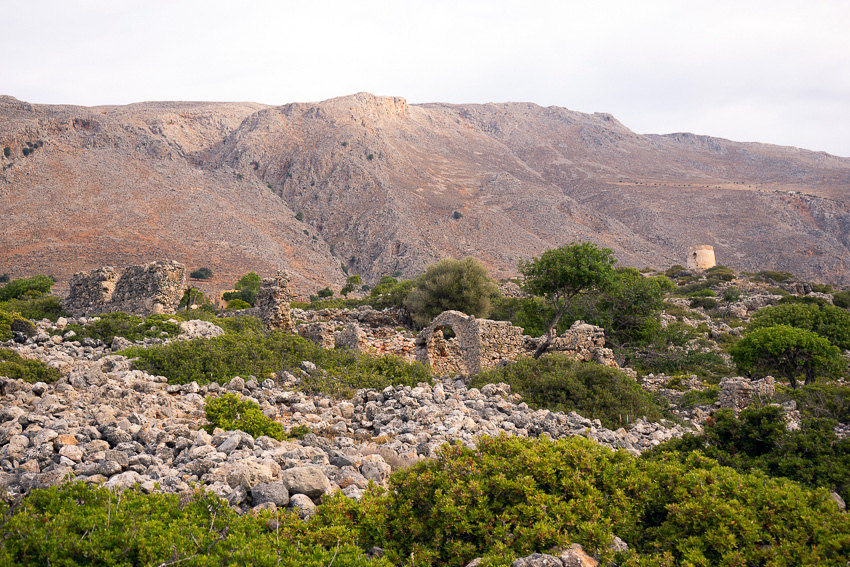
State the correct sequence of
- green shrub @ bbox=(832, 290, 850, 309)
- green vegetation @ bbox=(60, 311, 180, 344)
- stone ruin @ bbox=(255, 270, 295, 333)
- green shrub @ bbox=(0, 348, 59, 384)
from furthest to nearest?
green shrub @ bbox=(832, 290, 850, 309)
stone ruin @ bbox=(255, 270, 295, 333)
green vegetation @ bbox=(60, 311, 180, 344)
green shrub @ bbox=(0, 348, 59, 384)

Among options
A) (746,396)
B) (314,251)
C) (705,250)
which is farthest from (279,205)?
(746,396)

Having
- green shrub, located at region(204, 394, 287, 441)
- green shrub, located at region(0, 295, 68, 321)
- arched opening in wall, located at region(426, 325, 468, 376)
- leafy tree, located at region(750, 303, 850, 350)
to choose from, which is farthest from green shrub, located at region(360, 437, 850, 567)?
leafy tree, located at region(750, 303, 850, 350)

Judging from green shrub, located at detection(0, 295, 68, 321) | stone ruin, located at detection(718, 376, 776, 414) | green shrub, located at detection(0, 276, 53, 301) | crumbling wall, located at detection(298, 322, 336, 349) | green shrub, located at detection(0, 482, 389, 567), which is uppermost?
green shrub, located at detection(0, 482, 389, 567)

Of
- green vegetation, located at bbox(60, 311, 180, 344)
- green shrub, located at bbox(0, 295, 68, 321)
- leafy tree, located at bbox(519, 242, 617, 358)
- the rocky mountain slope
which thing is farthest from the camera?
the rocky mountain slope

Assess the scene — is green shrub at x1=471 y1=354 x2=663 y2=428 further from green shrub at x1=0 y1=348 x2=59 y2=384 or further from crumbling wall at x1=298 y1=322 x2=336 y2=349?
green shrub at x1=0 y1=348 x2=59 y2=384

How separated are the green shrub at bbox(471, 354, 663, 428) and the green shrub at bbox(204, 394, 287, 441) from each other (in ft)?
17.8

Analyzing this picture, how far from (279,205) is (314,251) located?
14.0 metres

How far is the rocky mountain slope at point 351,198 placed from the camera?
61094 millimetres

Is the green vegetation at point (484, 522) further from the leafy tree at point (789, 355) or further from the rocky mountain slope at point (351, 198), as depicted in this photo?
the rocky mountain slope at point (351, 198)

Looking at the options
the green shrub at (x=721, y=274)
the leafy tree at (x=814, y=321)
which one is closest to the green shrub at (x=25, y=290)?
the leafy tree at (x=814, y=321)

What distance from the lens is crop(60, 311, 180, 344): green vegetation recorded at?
46.0ft

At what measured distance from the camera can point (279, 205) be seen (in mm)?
83562

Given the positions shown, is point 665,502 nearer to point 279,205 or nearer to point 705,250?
point 705,250

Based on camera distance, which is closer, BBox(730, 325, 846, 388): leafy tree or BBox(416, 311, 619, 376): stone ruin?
BBox(416, 311, 619, 376): stone ruin
